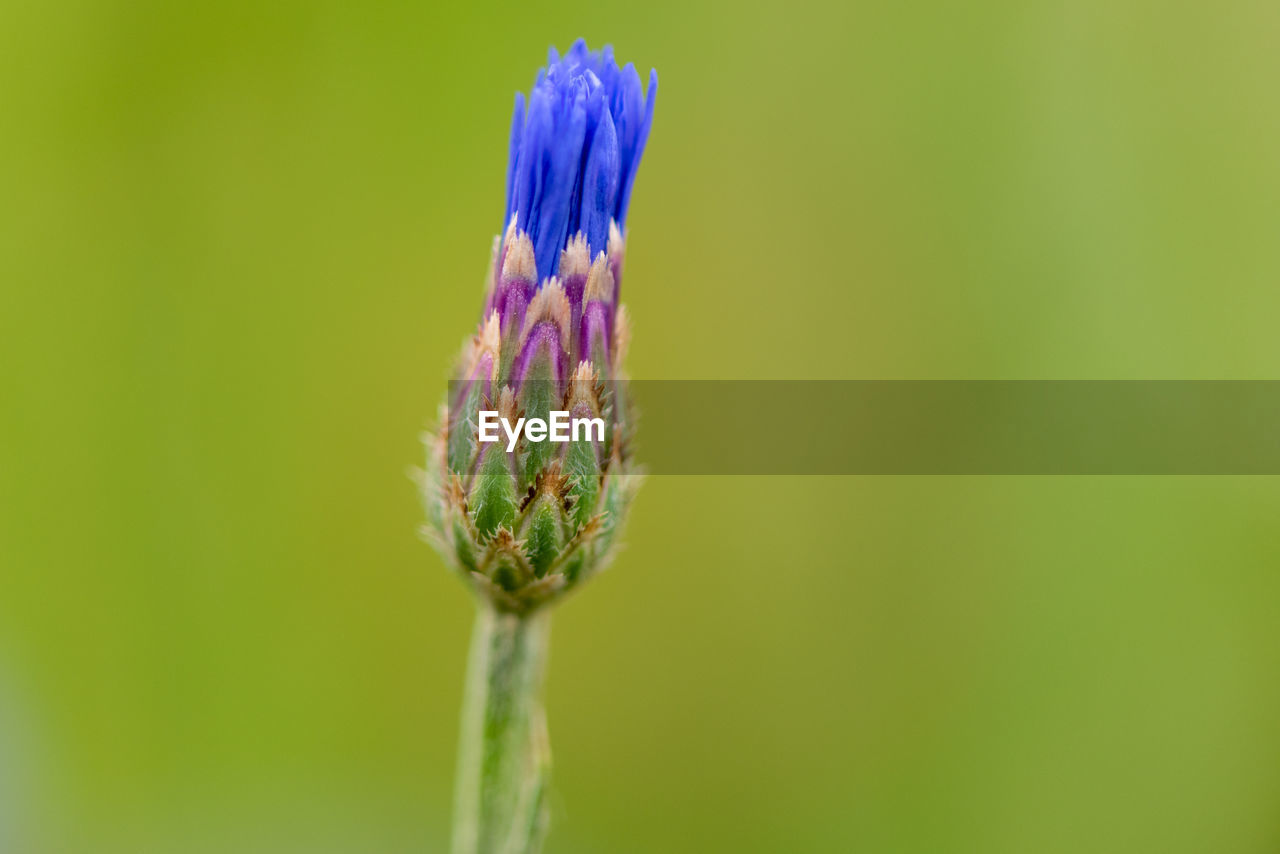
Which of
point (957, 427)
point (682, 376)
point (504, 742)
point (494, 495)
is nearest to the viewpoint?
point (494, 495)

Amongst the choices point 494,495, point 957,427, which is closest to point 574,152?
point 494,495

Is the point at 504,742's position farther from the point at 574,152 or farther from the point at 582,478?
the point at 574,152

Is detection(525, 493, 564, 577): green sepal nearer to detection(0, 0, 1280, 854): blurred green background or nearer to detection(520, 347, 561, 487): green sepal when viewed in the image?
detection(520, 347, 561, 487): green sepal

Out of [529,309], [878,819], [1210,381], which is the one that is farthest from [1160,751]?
[529,309]

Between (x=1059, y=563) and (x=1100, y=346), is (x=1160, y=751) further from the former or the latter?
(x=1100, y=346)

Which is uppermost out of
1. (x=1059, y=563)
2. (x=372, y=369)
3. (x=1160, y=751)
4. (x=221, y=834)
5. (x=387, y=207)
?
(x=387, y=207)

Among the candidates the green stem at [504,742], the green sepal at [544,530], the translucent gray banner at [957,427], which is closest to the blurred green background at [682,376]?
the translucent gray banner at [957,427]
